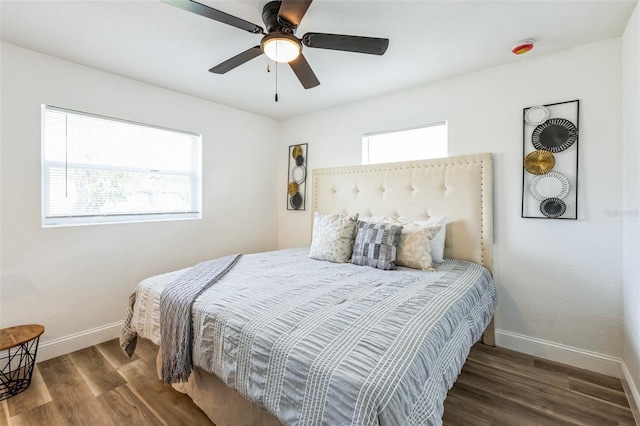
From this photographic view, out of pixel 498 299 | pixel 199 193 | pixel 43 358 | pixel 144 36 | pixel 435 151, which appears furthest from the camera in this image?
pixel 199 193

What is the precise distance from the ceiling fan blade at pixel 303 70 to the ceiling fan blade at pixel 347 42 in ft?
0.48

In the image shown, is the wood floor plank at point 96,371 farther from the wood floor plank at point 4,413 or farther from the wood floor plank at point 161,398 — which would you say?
the wood floor plank at point 4,413

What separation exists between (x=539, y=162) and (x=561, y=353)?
147cm

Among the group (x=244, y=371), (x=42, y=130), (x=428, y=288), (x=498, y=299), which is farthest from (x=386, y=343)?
(x=42, y=130)

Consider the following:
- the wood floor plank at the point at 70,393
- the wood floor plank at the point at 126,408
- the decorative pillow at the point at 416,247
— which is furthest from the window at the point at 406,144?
the wood floor plank at the point at 70,393

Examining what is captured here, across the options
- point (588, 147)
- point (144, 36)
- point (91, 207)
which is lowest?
point (91, 207)

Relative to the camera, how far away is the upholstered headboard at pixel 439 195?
2.44 metres

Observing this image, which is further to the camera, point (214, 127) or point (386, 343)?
point (214, 127)

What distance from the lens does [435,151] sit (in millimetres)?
2812

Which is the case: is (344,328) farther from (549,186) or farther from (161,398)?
(549,186)

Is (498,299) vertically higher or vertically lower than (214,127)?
lower

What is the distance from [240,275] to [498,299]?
214 cm

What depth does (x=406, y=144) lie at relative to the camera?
→ 301cm

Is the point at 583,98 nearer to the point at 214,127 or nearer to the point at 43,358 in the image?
the point at 214,127
